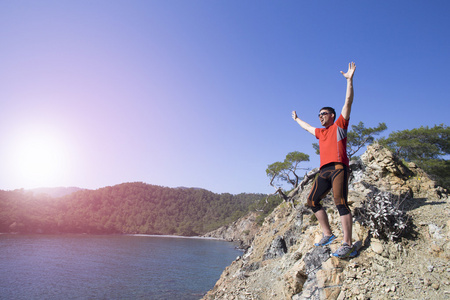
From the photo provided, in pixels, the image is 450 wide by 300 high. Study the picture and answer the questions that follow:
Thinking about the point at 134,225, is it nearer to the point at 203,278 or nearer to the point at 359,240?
the point at 203,278

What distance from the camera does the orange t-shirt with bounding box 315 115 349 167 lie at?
4262mm

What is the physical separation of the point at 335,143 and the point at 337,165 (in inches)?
15.8

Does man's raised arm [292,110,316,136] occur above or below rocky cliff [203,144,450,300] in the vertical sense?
above

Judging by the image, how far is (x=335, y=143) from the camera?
14.3 ft

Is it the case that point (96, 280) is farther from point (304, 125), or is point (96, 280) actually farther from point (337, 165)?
point (337, 165)

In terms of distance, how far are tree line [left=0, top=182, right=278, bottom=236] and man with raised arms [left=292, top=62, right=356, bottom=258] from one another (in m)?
76.1

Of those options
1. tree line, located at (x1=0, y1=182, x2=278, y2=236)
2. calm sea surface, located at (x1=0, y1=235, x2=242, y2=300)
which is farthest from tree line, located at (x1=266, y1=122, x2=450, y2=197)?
tree line, located at (x1=0, y1=182, x2=278, y2=236)

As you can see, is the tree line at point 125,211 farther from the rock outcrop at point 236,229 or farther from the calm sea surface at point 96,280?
the calm sea surface at point 96,280

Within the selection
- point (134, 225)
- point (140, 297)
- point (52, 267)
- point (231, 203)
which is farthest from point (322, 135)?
point (231, 203)

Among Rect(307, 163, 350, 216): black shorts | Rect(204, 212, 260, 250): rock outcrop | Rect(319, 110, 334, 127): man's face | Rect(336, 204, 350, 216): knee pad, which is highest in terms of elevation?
Rect(319, 110, 334, 127): man's face

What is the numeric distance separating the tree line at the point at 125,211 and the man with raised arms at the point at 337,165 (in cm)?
7615

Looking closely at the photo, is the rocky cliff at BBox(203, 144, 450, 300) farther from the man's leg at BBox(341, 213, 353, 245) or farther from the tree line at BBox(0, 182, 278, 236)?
the tree line at BBox(0, 182, 278, 236)

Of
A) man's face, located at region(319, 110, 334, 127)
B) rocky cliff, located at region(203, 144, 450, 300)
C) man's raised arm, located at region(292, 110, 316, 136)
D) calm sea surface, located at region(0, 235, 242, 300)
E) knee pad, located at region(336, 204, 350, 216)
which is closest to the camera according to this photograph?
rocky cliff, located at region(203, 144, 450, 300)

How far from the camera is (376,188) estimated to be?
7.14 meters
